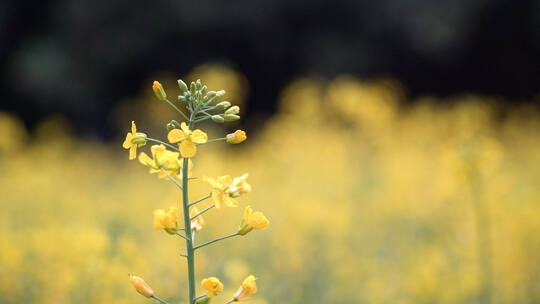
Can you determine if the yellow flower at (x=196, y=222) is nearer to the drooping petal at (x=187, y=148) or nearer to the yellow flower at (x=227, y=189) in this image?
the yellow flower at (x=227, y=189)

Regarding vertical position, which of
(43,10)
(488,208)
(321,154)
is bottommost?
(488,208)

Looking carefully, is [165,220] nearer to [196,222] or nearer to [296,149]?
[196,222]

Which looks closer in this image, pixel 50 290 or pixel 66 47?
pixel 50 290

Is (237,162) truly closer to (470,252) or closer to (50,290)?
(470,252)

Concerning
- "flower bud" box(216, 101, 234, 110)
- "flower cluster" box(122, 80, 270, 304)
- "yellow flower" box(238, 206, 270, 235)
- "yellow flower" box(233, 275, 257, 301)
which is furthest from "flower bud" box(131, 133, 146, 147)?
"yellow flower" box(233, 275, 257, 301)

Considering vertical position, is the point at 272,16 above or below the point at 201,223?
A: above

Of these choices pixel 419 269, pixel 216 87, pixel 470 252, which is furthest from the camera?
pixel 216 87

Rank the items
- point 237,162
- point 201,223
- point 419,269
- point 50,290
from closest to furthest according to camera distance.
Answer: point 201,223, point 50,290, point 419,269, point 237,162

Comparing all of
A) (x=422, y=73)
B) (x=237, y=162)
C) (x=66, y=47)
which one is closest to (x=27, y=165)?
(x=237, y=162)
